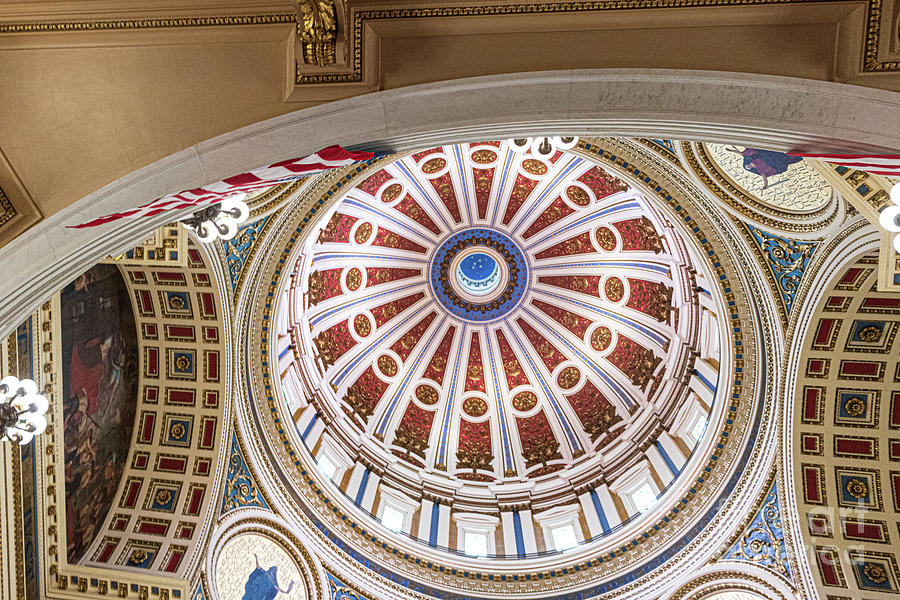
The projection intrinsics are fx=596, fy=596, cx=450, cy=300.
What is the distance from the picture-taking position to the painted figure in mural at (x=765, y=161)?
8789 millimetres

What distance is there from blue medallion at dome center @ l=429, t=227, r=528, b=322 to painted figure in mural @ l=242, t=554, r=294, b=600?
1134 centimetres

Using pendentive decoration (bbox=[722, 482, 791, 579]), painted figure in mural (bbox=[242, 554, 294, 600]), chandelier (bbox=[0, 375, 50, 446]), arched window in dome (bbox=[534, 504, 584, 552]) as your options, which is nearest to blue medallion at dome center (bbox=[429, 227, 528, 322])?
arched window in dome (bbox=[534, 504, 584, 552])

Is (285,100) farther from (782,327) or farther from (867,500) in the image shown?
(867,500)

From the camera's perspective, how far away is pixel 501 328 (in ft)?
73.1

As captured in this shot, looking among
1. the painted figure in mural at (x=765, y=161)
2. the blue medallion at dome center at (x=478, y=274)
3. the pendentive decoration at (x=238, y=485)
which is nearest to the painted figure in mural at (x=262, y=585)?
the pendentive decoration at (x=238, y=485)

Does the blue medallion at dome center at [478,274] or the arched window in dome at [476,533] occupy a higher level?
the blue medallion at dome center at [478,274]

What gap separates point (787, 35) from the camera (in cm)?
475

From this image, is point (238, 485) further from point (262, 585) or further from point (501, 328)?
point (501, 328)

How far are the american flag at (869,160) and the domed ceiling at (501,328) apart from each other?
9739mm

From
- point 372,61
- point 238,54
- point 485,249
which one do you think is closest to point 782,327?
point 372,61

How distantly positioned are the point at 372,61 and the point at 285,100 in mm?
832

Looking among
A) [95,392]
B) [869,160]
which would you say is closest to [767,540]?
[869,160]

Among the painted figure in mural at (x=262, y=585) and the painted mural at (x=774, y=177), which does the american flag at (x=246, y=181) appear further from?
the painted figure in mural at (x=262, y=585)

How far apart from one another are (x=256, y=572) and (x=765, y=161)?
12921 millimetres
